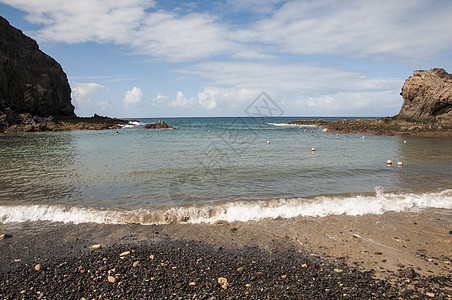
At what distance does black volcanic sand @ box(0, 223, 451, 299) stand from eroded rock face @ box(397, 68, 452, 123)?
50.3 metres

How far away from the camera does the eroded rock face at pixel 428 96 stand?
43.1m

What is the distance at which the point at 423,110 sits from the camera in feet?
154

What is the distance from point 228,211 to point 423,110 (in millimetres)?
52625

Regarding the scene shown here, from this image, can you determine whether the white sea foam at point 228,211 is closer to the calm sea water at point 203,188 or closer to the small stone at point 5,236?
the calm sea water at point 203,188

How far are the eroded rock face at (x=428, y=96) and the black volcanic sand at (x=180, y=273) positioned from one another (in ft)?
165

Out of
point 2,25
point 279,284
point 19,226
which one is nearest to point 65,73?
point 2,25

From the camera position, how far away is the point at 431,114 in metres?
45.2

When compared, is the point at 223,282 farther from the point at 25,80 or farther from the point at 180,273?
the point at 25,80

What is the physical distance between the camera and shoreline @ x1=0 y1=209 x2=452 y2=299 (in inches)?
197

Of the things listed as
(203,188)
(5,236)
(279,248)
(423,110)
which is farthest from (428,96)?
(5,236)

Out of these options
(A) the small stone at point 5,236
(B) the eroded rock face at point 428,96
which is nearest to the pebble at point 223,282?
(A) the small stone at point 5,236

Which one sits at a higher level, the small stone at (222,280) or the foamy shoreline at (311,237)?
the small stone at (222,280)

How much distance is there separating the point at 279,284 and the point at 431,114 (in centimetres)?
5374

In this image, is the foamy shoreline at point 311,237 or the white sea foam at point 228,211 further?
the white sea foam at point 228,211
